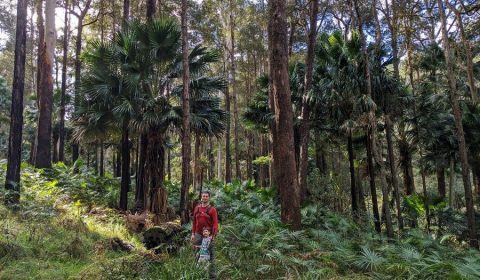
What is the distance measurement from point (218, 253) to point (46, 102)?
1227 cm

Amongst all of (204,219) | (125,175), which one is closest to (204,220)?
(204,219)

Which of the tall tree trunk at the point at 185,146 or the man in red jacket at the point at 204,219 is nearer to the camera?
the man in red jacket at the point at 204,219

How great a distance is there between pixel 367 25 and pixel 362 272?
21.1 metres

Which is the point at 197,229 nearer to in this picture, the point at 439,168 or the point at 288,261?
the point at 288,261

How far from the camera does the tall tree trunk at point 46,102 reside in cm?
1586

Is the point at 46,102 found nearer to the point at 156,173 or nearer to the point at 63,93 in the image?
the point at 63,93

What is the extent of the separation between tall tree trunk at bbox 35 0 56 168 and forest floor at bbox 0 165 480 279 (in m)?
4.25

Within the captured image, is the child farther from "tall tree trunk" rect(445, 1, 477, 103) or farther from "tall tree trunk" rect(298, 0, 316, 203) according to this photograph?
"tall tree trunk" rect(445, 1, 477, 103)

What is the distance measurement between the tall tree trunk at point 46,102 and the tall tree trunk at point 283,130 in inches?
422

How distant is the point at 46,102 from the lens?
53.4 ft

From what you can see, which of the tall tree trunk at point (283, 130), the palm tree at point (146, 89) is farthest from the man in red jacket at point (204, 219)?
the palm tree at point (146, 89)

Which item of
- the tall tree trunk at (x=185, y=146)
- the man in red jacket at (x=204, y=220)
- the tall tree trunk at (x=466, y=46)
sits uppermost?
the tall tree trunk at (x=466, y=46)

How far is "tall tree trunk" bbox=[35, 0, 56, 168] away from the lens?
52.0 ft

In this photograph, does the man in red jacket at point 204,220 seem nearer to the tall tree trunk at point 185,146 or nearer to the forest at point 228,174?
the forest at point 228,174
